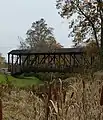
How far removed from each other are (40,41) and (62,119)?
68815mm

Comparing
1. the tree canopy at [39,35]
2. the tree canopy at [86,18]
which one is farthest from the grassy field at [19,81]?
the tree canopy at [39,35]

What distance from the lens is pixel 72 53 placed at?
41500 mm

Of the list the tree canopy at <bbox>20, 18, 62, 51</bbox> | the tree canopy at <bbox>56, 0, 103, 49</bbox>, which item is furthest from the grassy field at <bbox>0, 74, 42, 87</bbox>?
the tree canopy at <bbox>20, 18, 62, 51</bbox>

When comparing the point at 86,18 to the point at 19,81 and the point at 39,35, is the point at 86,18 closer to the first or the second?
the point at 19,81

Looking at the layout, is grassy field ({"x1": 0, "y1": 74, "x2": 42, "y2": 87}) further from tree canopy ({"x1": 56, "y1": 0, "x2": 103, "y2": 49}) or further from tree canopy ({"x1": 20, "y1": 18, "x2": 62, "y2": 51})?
tree canopy ({"x1": 20, "y1": 18, "x2": 62, "y2": 51})

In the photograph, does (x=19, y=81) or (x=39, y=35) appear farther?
(x=39, y=35)

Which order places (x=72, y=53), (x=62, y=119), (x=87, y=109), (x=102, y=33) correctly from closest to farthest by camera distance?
1. (x=62, y=119)
2. (x=87, y=109)
3. (x=102, y=33)
4. (x=72, y=53)

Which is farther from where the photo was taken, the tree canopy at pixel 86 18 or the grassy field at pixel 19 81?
the tree canopy at pixel 86 18

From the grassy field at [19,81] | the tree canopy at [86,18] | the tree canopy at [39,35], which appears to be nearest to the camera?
the grassy field at [19,81]

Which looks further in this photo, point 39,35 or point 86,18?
point 39,35

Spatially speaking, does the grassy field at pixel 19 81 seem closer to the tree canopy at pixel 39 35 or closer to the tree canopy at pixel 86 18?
the tree canopy at pixel 86 18

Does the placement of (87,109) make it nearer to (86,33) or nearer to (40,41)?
(86,33)

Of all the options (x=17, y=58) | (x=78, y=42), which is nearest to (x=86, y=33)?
(x=78, y=42)

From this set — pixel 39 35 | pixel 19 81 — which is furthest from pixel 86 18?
pixel 39 35
